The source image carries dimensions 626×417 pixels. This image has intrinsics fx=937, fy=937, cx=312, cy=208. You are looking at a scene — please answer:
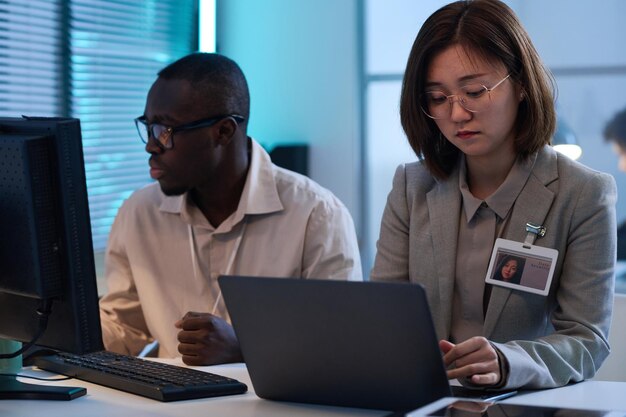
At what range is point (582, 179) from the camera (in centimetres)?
189

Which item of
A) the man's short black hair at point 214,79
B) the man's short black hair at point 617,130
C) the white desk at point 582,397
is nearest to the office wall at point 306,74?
the man's short black hair at point 617,130

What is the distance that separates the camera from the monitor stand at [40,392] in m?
1.64

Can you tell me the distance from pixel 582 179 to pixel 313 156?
2862 mm

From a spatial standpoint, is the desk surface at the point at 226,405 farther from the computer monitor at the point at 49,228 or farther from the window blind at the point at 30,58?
the window blind at the point at 30,58

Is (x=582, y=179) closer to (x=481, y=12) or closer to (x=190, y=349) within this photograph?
(x=481, y=12)

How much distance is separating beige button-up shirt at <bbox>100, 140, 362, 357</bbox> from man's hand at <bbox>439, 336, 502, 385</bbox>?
955mm

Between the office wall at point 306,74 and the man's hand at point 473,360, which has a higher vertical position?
the office wall at point 306,74

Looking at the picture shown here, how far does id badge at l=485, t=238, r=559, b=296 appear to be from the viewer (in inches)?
72.8

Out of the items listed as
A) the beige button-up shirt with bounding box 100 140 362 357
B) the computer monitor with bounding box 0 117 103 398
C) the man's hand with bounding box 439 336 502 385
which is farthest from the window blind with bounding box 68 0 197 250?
the man's hand with bounding box 439 336 502 385

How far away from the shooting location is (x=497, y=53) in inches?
74.7

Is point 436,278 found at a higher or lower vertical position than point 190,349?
higher

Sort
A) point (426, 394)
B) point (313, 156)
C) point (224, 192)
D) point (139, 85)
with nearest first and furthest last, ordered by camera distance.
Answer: point (426, 394), point (224, 192), point (139, 85), point (313, 156)

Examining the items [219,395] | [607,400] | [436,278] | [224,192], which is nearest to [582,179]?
[436,278]

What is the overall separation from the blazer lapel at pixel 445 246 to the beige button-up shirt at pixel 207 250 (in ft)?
1.70
